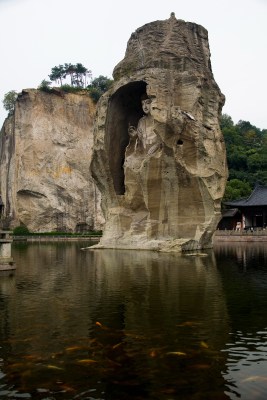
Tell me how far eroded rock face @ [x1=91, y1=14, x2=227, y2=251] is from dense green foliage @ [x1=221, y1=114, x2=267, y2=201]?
21.6 meters

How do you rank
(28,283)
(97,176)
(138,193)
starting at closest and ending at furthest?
1. (28,283)
2. (138,193)
3. (97,176)

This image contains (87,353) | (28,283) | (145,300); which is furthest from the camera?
(28,283)

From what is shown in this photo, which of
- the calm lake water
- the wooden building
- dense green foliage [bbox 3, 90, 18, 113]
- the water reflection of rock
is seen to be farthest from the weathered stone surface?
the calm lake water

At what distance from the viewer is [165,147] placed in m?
34.5

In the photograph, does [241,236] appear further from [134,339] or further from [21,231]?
[134,339]

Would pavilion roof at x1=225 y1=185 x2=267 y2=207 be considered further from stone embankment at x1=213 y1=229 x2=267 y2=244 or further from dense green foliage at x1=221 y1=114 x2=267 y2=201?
dense green foliage at x1=221 y1=114 x2=267 y2=201

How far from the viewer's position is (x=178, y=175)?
34375mm

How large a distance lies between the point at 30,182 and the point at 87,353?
55.7 m

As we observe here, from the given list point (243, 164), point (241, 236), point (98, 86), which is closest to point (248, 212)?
point (241, 236)

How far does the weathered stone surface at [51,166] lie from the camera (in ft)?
203

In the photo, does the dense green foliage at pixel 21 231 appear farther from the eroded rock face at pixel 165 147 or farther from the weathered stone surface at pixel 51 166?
the eroded rock face at pixel 165 147

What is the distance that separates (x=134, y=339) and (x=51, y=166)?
56.3 metres

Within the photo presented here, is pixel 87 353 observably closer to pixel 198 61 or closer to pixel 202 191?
pixel 202 191

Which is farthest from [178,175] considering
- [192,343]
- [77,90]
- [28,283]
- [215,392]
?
[77,90]
